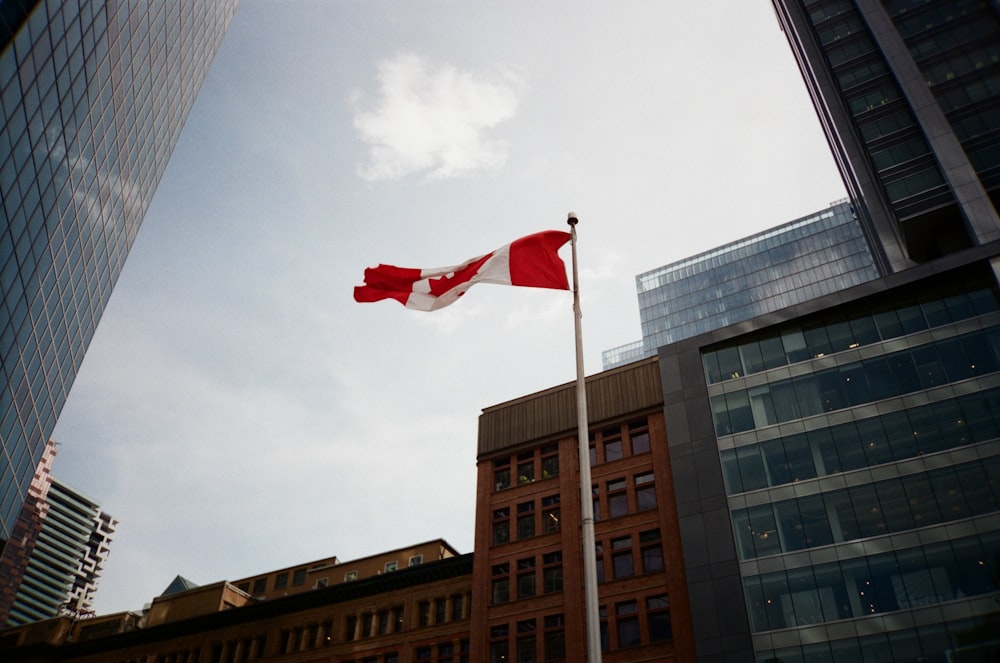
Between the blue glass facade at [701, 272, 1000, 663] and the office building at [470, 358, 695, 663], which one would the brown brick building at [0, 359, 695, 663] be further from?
the blue glass facade at [701, 272, 1000, 663]

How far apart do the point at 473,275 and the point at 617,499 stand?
32769mm

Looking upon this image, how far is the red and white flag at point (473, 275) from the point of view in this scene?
2475 cm

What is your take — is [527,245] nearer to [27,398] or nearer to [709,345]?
[709,345]

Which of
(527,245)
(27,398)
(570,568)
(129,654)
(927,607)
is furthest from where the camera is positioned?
(129,654)

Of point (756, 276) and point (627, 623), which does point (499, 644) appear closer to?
point (627, 623)

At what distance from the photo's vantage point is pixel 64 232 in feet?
210

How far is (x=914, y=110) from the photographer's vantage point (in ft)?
256

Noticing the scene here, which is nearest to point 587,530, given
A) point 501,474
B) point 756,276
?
point 501,474

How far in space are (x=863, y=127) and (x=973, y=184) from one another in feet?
50.9

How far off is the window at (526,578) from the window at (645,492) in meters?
8.52

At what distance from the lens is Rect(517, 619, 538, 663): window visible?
2050 inches

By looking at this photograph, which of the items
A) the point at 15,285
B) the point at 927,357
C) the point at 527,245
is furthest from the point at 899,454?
the point at 15,285

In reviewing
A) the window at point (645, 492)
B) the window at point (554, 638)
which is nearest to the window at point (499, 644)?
the window at point (554, 638)

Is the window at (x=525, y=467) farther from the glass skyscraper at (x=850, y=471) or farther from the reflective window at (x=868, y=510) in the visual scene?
the reflective window at (x=868, y=510)
